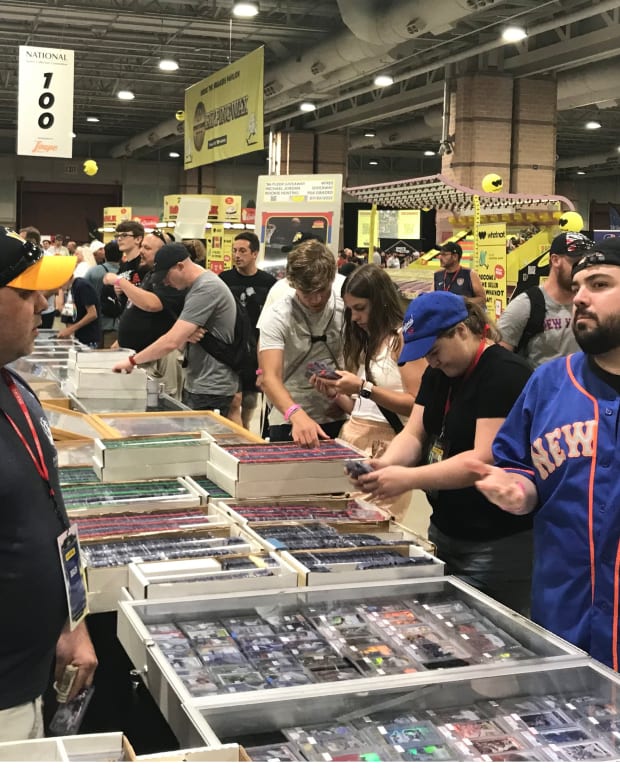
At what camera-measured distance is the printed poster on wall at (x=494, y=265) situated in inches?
338

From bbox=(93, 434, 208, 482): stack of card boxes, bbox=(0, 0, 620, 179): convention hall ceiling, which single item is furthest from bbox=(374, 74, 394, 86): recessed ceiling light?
bbox=(93, 434, 208, 482): stack of card boxes

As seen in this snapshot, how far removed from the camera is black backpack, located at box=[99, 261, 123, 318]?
8.91m

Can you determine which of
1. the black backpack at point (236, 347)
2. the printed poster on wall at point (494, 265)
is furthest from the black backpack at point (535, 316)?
the printed poster on wall at point (494, 265)

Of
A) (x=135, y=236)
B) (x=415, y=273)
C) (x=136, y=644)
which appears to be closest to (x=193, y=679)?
(x=136, y=644)

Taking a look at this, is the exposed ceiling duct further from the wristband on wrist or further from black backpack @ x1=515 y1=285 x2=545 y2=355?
the wristband on wrist

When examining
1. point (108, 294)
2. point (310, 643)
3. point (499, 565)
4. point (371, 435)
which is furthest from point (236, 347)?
point (108, 294)

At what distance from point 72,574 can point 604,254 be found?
4.53 feet

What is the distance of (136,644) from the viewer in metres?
1.96

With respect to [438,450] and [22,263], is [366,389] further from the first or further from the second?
[22,263]

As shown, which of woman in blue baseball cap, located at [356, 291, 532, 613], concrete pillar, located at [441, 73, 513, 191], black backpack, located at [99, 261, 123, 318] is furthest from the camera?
concrete pillar, located at [441, 73, 513, 191]

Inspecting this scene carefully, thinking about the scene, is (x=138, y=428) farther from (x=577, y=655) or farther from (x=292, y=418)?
(x=577, y=655)

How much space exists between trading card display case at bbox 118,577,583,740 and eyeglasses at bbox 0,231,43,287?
0.76 m

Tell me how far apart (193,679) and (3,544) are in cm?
44

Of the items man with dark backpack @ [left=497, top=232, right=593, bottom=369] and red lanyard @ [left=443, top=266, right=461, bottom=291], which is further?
red lanyard @ [left=443, top=266, right=461, bottom=291]
